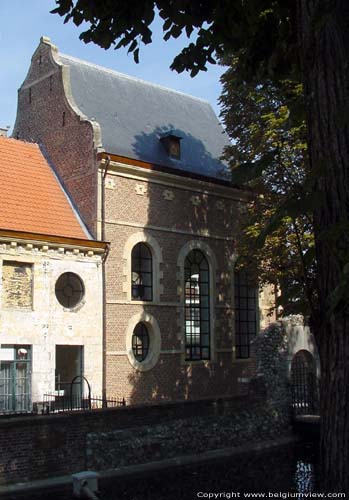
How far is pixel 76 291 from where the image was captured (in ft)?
63.0

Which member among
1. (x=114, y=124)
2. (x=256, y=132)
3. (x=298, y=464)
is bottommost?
(x=298, y=464)

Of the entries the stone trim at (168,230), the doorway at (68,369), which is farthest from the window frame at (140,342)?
the stone trim at (168,230)

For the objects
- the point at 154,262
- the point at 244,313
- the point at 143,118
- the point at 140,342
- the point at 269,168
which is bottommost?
the point at 140,342

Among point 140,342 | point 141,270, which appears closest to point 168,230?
point 141,270

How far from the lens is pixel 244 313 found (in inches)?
961

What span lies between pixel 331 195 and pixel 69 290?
1558 cm

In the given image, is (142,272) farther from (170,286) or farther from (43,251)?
(43,251)

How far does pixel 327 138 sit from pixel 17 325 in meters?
14.7

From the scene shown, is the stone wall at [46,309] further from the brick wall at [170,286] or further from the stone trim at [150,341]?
the stone trim at [150,341]

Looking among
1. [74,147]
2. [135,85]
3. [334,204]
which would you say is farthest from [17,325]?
[334,204]

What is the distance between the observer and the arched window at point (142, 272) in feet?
68.4

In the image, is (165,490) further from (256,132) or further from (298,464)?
(256,132)

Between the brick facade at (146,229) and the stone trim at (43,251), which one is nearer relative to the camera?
the stone trim at (43,251)

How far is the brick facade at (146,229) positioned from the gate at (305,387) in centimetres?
297
